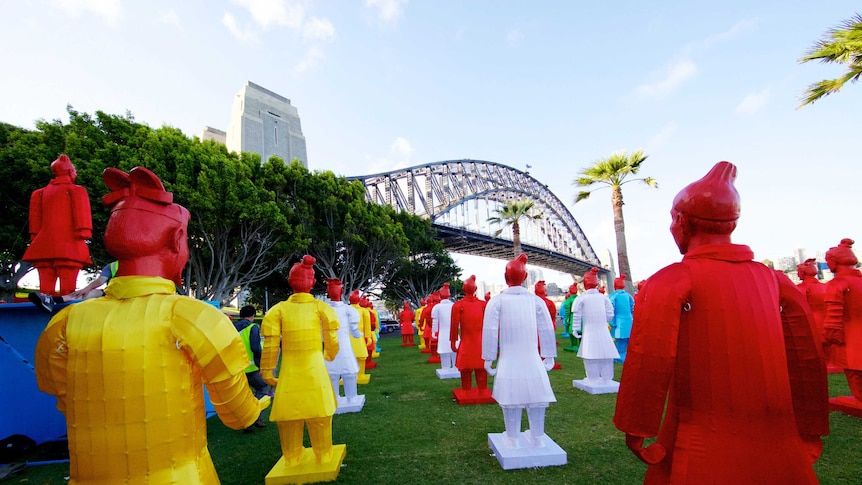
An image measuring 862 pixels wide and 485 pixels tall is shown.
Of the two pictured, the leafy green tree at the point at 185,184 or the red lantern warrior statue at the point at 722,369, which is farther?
the leafy green tree at the point at 185,184

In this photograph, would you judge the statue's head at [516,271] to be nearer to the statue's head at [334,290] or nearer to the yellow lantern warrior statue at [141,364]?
the yellow lantern warrior statue at [141,364]

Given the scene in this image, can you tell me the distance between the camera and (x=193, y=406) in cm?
186

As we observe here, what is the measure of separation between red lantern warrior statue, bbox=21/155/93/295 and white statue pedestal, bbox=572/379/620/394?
7.22 meters

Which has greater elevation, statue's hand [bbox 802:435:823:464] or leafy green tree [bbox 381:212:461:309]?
leafy green tree [bbox 381:212:461:309]

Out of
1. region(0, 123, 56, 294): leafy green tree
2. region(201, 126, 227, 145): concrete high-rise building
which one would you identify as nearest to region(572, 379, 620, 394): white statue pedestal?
region(0, 123, 56, 294): leafy green tree

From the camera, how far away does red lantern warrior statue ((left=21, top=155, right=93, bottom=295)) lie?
13.5 feet

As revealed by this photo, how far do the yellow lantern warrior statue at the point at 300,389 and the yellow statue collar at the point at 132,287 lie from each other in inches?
78.4

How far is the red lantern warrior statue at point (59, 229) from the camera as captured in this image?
13.5 ft

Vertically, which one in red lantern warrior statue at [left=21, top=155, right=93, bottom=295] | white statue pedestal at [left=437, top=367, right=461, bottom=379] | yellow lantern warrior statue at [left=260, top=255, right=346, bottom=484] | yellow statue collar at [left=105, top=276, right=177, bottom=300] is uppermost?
red lantern warrior statue at [left=21, top=155, right=93, bottom=295]

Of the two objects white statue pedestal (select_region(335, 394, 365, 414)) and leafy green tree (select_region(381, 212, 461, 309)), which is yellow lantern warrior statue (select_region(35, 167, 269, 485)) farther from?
A: leafy green tree (select_region(381, 212, 461, 309))

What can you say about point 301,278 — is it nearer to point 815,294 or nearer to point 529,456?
point 529,456

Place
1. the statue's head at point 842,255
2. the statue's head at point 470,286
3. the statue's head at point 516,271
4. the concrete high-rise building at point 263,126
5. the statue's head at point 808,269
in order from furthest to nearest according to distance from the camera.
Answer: the concrete high-rise building at point 263,126 < the statue's head at point 808,269 < the statue's head at point 470,286 < the statue's head at point 842,255 < the statue's head at point 516,271

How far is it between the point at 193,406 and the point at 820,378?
2805mm

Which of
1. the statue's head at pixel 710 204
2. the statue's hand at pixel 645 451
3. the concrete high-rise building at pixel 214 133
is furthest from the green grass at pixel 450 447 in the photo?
the concrete high-rise building at pixel 214 133
